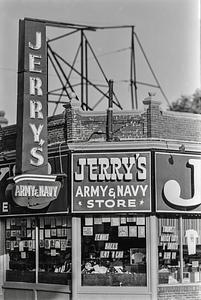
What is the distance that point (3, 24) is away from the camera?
18.4m

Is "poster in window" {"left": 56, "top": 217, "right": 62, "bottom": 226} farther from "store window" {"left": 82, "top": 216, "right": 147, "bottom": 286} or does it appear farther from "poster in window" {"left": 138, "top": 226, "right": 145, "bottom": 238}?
"poster in window" {"left": 138, "top": 226, "right": 145, "bottom": 238}

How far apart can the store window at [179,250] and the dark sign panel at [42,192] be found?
2.77m

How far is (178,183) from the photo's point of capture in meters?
17.7

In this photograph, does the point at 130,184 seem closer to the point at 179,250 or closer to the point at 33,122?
the point at 179,250

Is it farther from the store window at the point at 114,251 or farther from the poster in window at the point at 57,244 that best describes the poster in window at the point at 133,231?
the poster in window at the point at 57,244

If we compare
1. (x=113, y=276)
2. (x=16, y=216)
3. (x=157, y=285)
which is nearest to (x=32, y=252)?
(x=16, y=216)

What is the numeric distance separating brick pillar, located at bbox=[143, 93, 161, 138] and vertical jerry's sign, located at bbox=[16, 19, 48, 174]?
2.79 m

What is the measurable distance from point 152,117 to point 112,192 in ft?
7.51

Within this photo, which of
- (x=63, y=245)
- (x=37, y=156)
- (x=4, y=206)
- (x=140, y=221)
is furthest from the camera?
(x=4, y=206)

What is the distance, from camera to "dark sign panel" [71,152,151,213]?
17.4m

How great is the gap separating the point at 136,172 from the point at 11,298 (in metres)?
5.49

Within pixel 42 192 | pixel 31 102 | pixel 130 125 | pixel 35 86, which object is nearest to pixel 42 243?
pixel 42 192

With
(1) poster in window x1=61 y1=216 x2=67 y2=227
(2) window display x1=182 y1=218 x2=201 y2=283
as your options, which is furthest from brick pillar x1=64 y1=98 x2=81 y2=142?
(2) window display x1=182 y1=218 x2=201 y2=283

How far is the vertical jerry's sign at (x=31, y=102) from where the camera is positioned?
57.1ft
